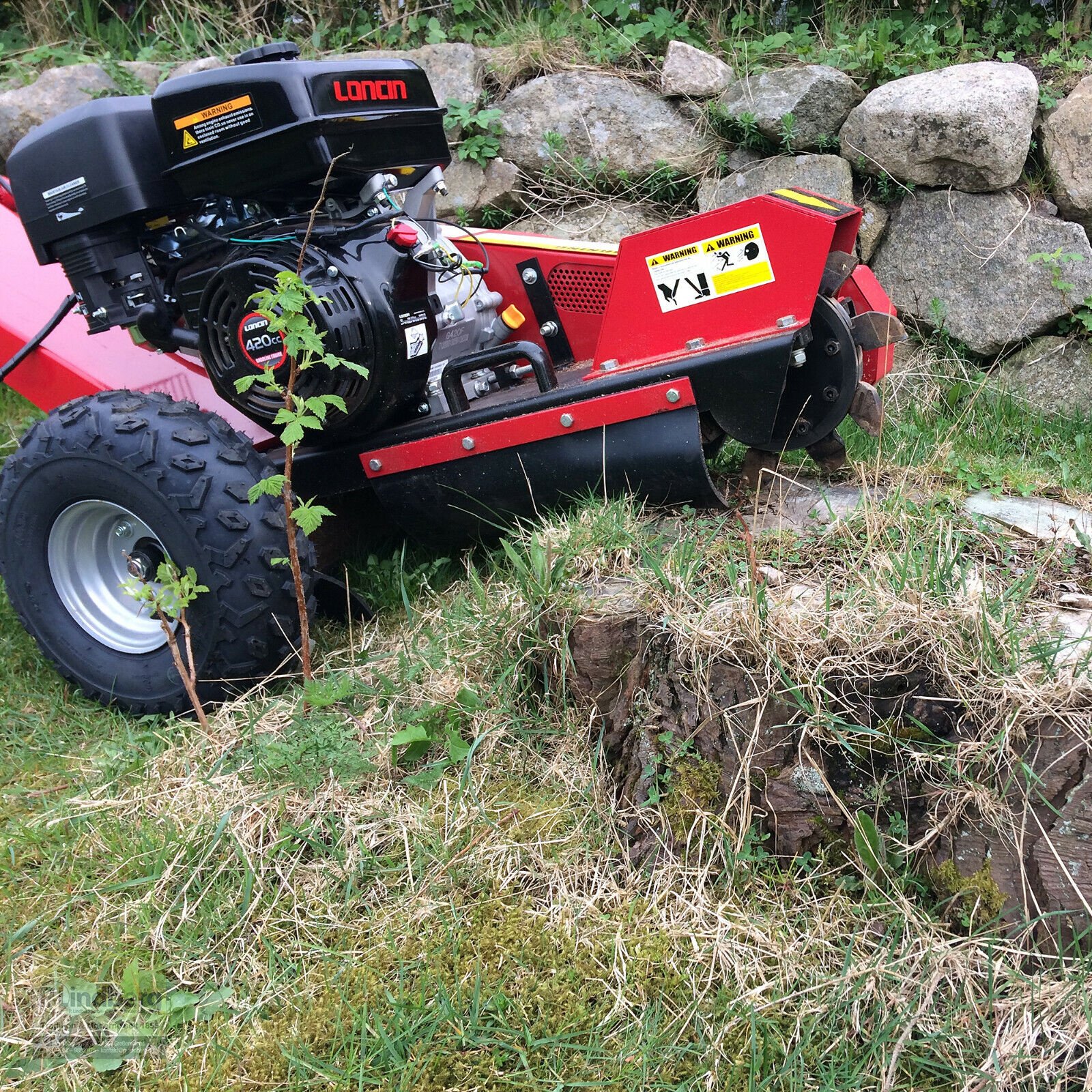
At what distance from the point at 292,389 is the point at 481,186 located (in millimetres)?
2542

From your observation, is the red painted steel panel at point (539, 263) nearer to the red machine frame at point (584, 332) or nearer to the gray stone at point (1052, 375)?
the red machine frame at point (584, 332)

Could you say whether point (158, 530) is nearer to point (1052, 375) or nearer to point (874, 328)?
point (874, 328)

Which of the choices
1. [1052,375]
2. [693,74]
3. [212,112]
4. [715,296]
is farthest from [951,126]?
[212,112]

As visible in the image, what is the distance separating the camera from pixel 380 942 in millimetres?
1978

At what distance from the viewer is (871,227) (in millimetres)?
4246

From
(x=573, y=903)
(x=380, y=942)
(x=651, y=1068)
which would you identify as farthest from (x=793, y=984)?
(x=380, y=942)

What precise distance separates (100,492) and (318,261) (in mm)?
806

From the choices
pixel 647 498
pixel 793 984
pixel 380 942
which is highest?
pixel 647 498

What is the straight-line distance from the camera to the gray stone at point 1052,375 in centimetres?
403

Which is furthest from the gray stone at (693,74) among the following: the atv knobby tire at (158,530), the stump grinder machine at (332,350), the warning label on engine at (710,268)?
the atv knobby tire at (158,530)

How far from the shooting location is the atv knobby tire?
260cm

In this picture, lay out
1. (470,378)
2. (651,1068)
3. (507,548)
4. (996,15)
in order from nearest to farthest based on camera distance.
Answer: (651,1068) → (507,548) → (470,378) → (996,15)

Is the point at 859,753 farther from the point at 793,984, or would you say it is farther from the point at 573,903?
the point at 573,903

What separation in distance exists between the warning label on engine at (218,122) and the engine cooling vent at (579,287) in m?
0.94
